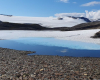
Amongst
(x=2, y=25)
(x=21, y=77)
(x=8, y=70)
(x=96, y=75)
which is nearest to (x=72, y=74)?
(x=96, y=75)

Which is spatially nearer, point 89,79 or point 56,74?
point 89,79

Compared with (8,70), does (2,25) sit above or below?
above

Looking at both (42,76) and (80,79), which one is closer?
(80,79)

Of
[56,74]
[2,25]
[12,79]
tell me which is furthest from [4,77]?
[2,25]

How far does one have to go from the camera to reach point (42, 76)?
637 centimetres

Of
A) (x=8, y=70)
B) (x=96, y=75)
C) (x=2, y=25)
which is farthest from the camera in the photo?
(x=2, y=25)

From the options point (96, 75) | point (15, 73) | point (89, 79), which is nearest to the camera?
point (89, 79)

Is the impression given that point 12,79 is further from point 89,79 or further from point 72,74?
point 89,79

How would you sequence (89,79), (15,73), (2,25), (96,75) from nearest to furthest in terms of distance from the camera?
(89,79) < (96,75) < (15,73) < (2,25)

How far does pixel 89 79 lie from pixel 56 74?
4.85ft

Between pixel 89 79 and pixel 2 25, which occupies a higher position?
pixel 2 25

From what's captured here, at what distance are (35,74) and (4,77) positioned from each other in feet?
4.57

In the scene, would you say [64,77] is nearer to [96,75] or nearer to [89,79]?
[89,79]

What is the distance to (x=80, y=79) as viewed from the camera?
5938 millimetres
